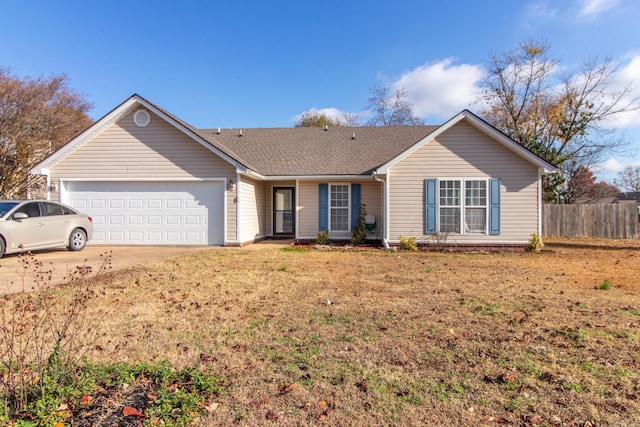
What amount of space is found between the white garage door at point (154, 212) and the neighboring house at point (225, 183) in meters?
0.03

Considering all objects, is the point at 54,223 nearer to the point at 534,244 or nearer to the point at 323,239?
the point at 323,239

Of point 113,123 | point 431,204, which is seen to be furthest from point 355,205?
point 113,123

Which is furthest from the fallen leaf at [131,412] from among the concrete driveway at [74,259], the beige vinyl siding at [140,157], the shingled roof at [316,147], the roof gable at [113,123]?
the shingled roof at [316,147]

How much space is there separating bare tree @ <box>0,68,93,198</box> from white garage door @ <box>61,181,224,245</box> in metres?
8.82

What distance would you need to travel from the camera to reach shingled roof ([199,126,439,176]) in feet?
49.5

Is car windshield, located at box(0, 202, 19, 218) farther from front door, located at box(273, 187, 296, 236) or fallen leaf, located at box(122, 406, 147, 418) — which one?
fallen leaf, located at box(122, 406, 147, 418)

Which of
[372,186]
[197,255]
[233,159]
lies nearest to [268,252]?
[197,255]

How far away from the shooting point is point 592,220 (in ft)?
60.4

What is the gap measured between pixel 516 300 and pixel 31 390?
5999 mm

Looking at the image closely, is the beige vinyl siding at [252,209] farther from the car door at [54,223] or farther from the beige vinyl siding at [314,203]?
the car door at [54,223]

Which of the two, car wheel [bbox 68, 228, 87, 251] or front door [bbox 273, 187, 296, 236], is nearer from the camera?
car wheel [bbox 68, 228, 87, 251]

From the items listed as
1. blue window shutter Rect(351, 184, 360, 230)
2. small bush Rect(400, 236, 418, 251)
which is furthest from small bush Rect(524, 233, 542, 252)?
blue window shutter Rect(351, 184, 360, 230)

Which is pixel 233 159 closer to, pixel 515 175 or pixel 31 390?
pixel 515 175

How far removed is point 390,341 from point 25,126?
2217cm
